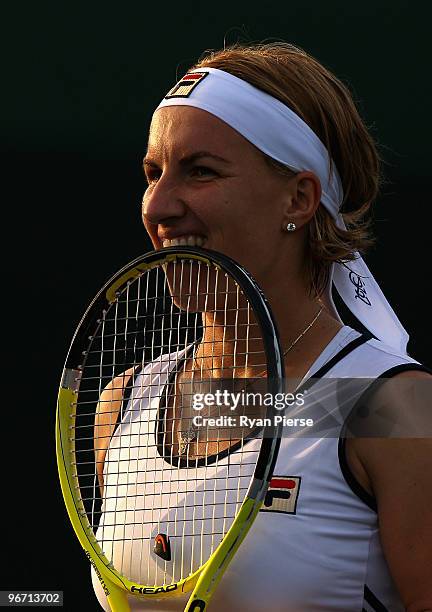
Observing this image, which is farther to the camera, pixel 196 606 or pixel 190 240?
pixel 190 240

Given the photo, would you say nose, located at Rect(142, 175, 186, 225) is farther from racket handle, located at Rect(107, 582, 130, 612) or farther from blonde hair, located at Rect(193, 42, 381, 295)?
racket handle, located at Rect(107, 582, 130, 612)

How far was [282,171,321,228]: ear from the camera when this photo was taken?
1804 mm

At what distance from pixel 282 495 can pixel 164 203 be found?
1.42ft

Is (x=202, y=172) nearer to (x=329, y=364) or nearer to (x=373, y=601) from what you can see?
(x=329, y=364)

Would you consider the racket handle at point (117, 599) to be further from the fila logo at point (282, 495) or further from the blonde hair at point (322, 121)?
the blonde hair at point (322, 121)

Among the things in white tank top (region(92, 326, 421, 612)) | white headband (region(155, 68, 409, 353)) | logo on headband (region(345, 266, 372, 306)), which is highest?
white headband (region(155, 68, 409, 353))

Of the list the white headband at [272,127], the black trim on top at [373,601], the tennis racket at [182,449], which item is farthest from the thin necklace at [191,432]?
the black trim on top at [373,601]

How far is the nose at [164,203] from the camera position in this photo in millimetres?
1746

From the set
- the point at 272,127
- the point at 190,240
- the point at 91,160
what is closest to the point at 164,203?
the point at 190,240

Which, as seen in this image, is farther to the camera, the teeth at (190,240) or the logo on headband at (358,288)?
the logo on headband at (358,288)

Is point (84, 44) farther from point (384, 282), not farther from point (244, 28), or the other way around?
point (384, 282)

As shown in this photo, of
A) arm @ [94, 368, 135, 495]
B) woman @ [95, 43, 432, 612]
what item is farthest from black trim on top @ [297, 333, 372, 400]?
arm @ [94, 368, 135, 495]

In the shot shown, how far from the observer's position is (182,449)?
5.87 ft

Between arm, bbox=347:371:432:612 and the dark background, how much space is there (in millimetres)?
1401
